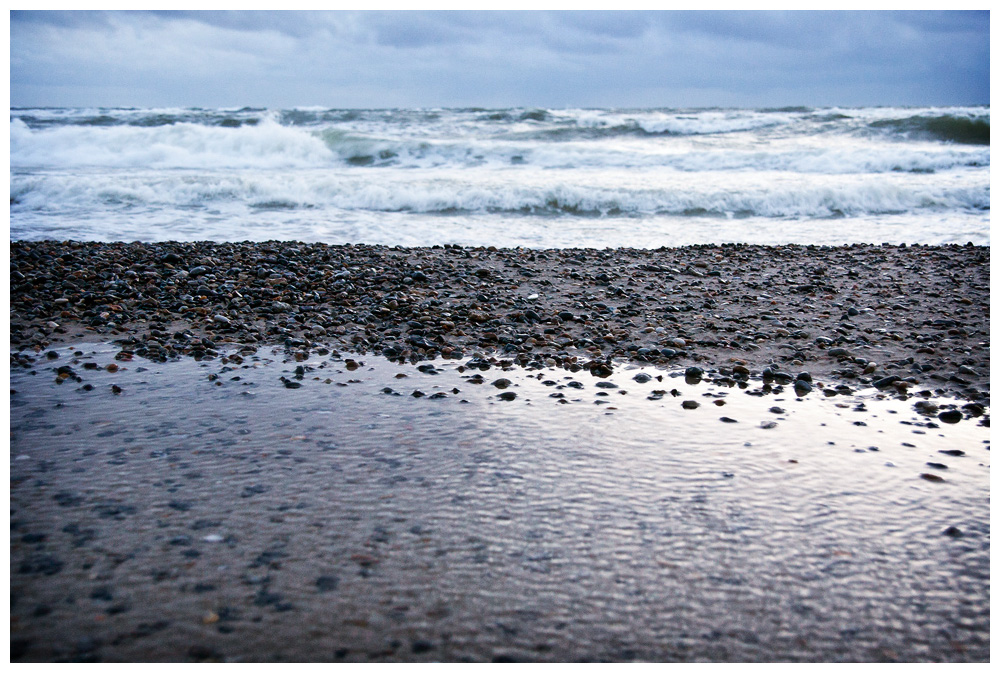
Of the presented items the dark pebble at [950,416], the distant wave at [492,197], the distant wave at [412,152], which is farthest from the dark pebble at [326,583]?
the distant wave at [412,152]

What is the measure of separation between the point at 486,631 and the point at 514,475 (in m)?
1.07

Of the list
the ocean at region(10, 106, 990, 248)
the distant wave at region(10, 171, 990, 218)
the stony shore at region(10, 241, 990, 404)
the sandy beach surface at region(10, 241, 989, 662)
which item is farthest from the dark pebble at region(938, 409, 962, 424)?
the distant wave at region(10, 171, 990, 218)

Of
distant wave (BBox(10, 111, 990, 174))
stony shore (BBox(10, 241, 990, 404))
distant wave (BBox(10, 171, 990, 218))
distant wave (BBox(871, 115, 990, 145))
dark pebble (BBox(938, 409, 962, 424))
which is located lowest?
dark pebble (BBox(938, 409, 962, 424))

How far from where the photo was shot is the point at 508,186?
45.4 ft

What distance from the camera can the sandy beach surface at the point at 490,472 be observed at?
6.89 feet

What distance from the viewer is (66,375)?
4.30m

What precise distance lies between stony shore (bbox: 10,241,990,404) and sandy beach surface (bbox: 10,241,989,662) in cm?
4

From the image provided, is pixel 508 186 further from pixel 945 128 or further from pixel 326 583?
pixel 945 128

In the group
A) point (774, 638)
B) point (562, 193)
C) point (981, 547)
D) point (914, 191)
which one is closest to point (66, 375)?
point (774, 638)

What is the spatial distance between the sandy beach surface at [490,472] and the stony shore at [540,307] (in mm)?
38

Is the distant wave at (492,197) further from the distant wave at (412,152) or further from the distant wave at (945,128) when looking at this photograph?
the distant wave at (945,128)

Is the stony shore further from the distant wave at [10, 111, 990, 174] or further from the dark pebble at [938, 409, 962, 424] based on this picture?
the distant wave at [10, 111, 990, 174]

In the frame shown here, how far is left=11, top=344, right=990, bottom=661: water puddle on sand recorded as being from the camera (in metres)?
2.06

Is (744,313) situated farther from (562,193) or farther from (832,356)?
(562,193)
